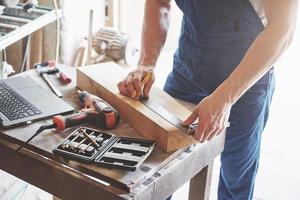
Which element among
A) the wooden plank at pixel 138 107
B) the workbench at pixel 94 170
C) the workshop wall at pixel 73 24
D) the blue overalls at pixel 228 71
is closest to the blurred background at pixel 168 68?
the workshop wall at pixel 73 24

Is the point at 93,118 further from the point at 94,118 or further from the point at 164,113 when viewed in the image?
the point at 164,113

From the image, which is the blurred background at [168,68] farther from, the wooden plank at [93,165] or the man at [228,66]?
the wooden plank at [93,165]

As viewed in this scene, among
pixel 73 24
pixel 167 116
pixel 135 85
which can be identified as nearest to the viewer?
pixel 167 116

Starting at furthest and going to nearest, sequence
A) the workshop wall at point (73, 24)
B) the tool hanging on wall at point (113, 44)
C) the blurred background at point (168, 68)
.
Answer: the tool hanging on wall at point (113, 44) < the workshop wall at point (73, 24) < the blurred background at point (168, 68)

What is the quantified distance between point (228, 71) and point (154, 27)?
302 mm

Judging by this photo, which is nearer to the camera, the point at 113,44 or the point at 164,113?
the point at 164,113

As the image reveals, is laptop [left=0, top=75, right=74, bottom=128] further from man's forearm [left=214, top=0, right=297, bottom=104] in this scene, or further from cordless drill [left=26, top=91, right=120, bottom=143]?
man's forearm [left=214, top=0, right=297, bottom=104]

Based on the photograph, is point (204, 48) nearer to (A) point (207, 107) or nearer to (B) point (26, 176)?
(A) point (207, 107)

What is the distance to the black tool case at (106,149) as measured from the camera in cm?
106

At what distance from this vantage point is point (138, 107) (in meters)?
1.25

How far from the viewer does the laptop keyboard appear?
1.24 meters

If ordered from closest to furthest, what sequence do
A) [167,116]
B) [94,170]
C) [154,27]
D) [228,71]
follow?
[94,170]
[167,116]
[228,71]
[154,27]

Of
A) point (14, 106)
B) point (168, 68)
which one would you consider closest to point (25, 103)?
point (14, 106)

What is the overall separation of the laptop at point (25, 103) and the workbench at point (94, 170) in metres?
0.03
